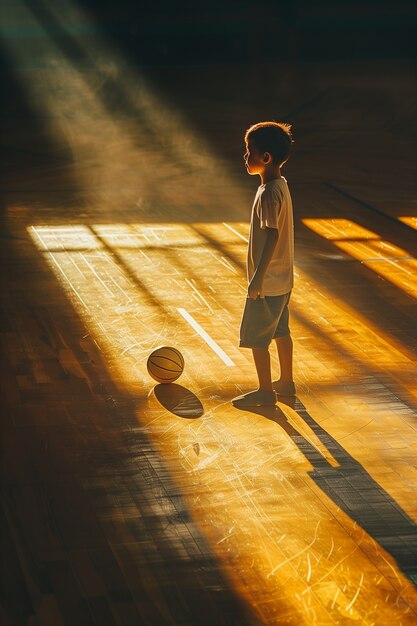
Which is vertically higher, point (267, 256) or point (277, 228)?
point (277, 228)

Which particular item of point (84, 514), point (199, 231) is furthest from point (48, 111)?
point (84, 514)

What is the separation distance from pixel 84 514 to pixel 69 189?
8.92m

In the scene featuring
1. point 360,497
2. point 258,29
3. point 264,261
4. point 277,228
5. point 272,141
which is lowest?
point 258,29

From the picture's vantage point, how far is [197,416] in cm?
555

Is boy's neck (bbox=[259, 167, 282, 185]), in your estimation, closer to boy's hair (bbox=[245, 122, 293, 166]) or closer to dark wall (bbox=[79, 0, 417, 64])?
boy's hair (bbox=[245, 122, 293, 166])

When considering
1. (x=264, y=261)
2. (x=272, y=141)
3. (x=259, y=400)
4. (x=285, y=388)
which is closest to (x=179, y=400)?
(x=259, y=400)

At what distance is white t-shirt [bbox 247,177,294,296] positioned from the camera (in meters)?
5.26

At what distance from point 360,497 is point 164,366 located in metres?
1.71

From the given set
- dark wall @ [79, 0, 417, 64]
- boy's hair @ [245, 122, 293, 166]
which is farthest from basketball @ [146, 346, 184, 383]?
dark wall @ [79, 0, 417, 64]

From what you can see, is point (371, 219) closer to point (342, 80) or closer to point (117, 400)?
point (117, 400)

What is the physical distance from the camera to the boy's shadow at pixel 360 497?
13.9ft

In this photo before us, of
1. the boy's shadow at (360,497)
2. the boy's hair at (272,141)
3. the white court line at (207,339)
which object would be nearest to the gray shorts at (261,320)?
the boy's shadow at (360,497)

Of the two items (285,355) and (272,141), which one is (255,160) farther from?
(285,355)

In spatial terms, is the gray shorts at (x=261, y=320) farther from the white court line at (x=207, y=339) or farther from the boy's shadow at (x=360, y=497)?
the white court line at (x=207, y=339)
